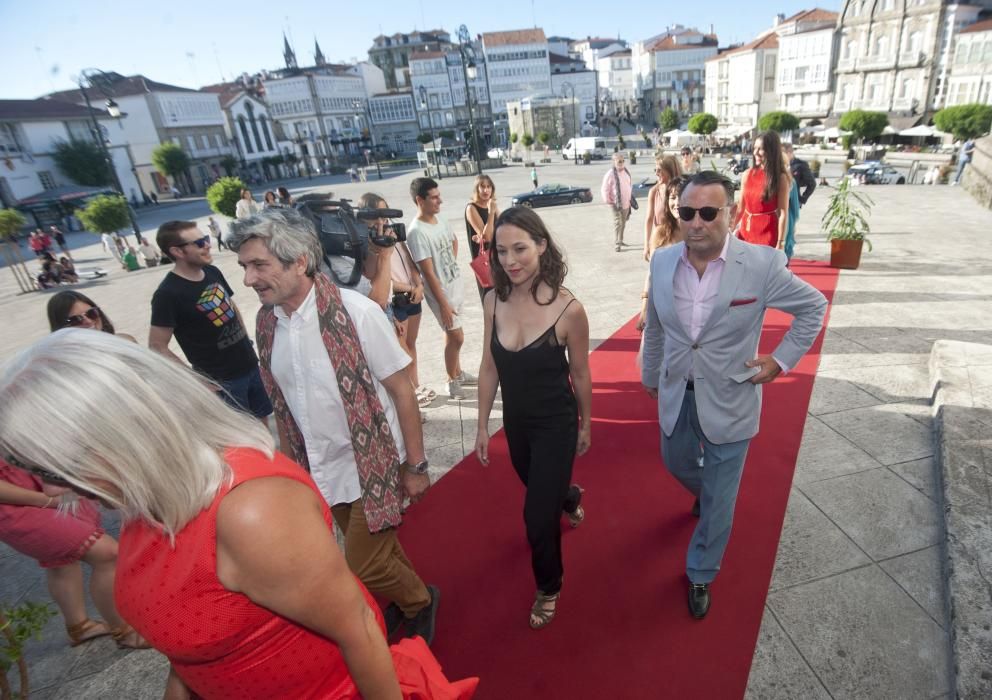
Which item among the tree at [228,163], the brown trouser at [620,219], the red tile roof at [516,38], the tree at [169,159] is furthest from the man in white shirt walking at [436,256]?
the red tile roof at [516,38]

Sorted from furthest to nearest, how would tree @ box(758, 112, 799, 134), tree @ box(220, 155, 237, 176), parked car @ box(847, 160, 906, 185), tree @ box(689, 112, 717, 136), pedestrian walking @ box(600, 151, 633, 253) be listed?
tree @ box(220, 155, 237, 176) < tree @ box(689, 112, 717, 136) < tree @ box(758, 112, 799, 134) < parked car @ box(847, 160, 906, 185) < pedestrian walking @ box(600, 151, 633, 253)

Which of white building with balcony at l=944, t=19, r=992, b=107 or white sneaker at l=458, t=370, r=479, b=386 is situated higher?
white building with balcony at l=944, t=19, r=992, b=107

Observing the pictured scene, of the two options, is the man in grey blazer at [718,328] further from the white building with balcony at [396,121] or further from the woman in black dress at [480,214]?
the white building with balcony at [396,121]

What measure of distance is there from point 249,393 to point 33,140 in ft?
195

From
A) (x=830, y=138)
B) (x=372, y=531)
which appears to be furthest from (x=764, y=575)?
(x=830, y=138)

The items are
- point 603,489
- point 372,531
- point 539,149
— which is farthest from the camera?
point 539,149

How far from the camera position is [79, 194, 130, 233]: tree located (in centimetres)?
1803

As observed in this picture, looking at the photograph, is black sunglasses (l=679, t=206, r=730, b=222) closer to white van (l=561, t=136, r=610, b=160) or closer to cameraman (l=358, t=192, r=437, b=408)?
cameraman (l=358, t=192, r=437, b=408)

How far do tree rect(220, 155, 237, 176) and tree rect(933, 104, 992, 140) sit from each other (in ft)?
230

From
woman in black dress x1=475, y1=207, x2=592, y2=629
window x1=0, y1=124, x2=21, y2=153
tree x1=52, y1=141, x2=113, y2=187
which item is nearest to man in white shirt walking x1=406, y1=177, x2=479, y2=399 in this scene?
woman in black dress x1=475, y1=207, x2=592, y2=629

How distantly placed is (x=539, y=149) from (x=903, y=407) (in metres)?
67.1

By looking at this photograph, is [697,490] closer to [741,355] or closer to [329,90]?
[741,355]

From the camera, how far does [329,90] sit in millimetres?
78875

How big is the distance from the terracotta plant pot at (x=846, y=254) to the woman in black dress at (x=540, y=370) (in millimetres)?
7036
